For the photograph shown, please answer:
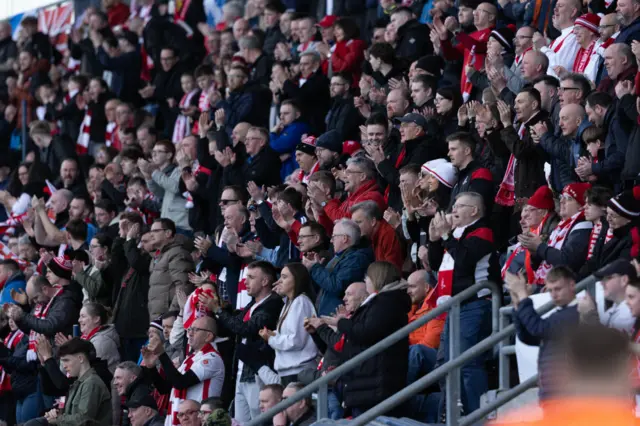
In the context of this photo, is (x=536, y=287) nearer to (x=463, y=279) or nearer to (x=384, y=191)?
(x=463, y=279)

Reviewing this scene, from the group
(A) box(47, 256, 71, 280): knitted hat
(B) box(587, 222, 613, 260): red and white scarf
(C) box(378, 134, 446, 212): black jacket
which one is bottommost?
(B) box(587, 222, 613, 260): red and white scarf

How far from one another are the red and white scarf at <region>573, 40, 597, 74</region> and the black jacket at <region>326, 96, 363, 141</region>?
282 centimetres

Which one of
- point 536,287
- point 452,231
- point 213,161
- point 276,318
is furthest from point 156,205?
point 536,287

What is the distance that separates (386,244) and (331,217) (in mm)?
935

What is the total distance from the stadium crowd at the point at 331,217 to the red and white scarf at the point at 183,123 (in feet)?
0.10

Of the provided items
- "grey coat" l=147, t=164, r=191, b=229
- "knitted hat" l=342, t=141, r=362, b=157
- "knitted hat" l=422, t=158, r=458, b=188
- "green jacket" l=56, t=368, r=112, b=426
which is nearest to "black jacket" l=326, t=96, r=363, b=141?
"knitted hat" l=342, t=141, r=362, b=157

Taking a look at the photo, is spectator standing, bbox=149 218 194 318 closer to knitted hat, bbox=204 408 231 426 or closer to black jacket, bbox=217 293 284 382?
black jacket, bbox=217 293 284 382

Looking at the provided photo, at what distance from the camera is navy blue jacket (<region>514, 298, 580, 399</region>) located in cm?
833

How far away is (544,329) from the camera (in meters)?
8.45

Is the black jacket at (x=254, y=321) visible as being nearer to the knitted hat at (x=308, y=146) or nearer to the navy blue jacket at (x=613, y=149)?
the knitted hat at (x=308, y=146)

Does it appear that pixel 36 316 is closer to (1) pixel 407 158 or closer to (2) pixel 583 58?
(1) pixel 407 158

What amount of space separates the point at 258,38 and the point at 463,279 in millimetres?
7654

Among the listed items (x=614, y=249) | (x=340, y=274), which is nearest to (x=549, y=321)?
(x=614, y=249)

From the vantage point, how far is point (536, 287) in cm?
985
